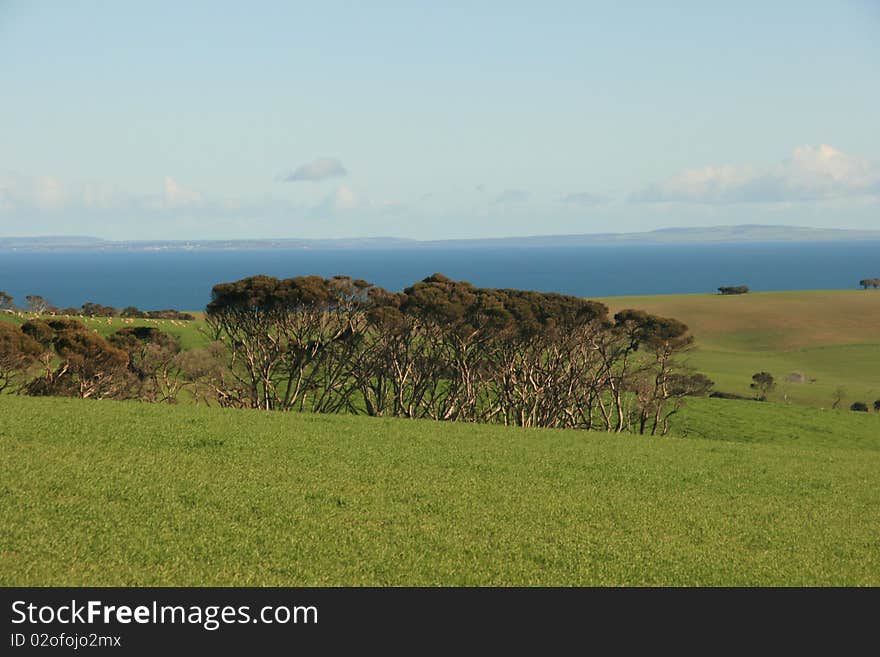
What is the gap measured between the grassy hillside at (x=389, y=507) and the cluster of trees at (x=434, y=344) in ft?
48.4

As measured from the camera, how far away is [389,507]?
1520cm

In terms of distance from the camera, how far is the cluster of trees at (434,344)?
41125 mm

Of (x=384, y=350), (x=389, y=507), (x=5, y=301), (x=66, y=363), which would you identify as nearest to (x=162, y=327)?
(x=5, y=301)

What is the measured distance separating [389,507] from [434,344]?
28.9 metres

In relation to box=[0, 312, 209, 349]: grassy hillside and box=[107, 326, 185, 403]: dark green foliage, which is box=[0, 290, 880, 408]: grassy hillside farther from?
box=[107, 326, 185, 403]: dark green foliage

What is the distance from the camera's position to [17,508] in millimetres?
13148

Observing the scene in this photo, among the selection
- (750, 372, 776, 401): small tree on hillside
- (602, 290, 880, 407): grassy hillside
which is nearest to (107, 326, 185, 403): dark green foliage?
(602, 290, 880, 407): grassy hillside

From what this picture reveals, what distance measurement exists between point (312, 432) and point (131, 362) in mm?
24575

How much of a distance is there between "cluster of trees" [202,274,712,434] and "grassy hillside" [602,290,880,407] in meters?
30.2

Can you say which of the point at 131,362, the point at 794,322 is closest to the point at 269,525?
the point at 131,362

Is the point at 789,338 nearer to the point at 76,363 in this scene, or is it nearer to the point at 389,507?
the point at 76,363

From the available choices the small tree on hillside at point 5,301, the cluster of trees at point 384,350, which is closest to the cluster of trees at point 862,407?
the cluster of trees at point 384,350
